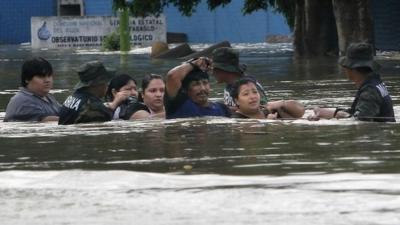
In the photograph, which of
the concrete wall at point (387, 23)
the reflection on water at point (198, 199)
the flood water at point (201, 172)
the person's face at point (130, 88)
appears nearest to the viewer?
the reflection on water at point (198, 199)

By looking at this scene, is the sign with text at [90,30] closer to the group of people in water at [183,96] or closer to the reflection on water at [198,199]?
the group of people in water at [183,96]

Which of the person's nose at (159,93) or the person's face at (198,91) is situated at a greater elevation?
the person's face at (198,91)

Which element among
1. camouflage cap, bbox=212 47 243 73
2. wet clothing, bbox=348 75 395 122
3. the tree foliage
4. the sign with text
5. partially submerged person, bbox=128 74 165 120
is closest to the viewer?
wet clothing, bbox=348 75 395 122

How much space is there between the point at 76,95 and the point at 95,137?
4.02 feet

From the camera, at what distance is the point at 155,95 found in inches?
438

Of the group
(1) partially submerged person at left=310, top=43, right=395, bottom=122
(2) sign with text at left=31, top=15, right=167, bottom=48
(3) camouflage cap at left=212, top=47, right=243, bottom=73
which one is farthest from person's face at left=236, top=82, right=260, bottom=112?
(2) sign with text at left=31, top=15, right=167, bottom=48

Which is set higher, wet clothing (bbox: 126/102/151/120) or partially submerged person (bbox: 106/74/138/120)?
partially submerged person (bbox: 106/74/138/120)

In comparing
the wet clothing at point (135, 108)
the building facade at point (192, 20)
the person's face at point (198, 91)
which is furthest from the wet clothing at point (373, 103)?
the building facade at point (192, 20)

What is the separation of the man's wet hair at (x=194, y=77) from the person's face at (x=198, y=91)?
27mm

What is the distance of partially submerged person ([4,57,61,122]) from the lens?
37.9ft

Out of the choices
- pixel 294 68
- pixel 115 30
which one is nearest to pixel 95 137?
pixel 294 68

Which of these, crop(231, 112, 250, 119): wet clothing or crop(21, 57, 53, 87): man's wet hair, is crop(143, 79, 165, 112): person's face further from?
crop(21, 57, 53, 87): man's wet hair

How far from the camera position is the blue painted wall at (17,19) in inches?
2594

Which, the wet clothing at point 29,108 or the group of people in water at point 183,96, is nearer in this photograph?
the group of people in water at point 183,96
